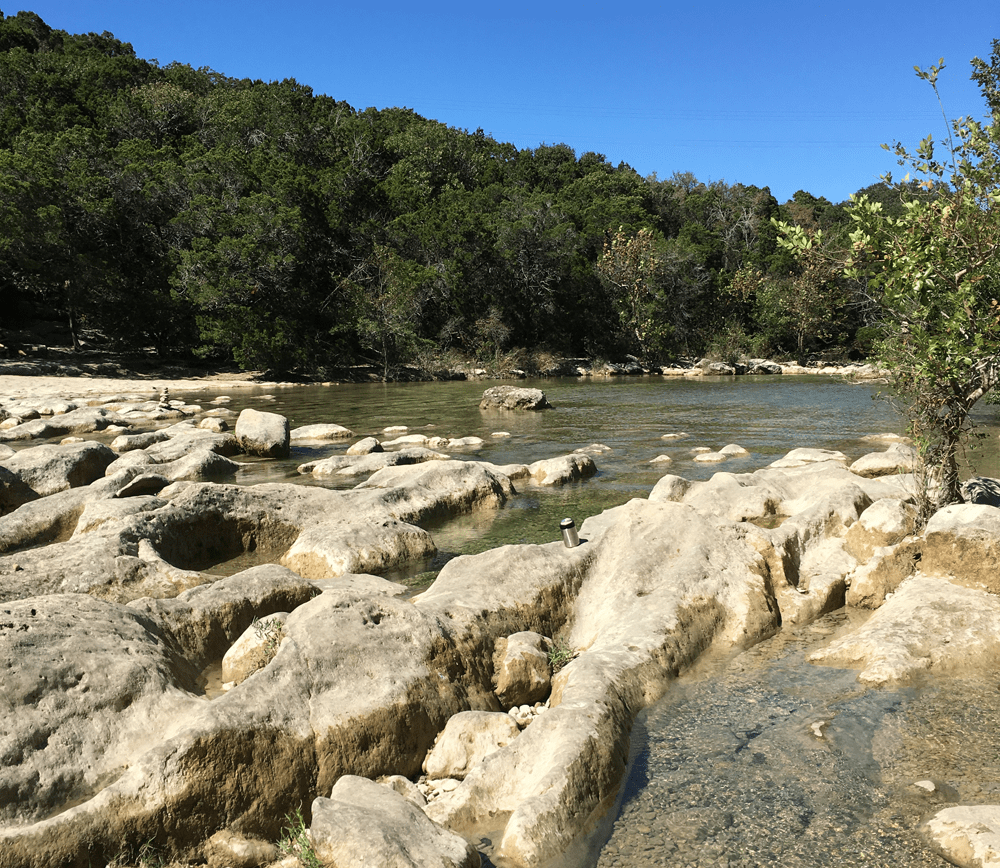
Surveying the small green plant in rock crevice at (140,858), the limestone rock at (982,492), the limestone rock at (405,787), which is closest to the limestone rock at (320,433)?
the limestone rock at (982,492)

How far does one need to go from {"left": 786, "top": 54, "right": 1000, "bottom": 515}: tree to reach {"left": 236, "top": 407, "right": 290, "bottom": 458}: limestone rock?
12.0 meters

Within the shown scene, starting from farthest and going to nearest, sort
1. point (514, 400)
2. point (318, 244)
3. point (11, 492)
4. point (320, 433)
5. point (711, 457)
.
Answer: point (318, 244) < point (514, 400) < point (320, 433) < point (711, 457) < point (11, 492)

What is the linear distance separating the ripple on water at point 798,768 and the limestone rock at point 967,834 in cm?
9

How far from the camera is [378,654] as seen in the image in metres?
5.14

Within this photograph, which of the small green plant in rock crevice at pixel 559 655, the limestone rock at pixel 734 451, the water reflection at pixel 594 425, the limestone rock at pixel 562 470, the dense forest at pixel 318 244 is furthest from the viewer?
the dense forest at pixel 318 244

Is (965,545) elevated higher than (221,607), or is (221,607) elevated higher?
(965,545)

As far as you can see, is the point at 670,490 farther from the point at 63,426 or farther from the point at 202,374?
the point at 202,374

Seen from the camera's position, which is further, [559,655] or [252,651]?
[559,655]

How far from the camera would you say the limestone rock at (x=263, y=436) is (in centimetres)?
1623

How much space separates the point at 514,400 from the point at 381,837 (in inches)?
943

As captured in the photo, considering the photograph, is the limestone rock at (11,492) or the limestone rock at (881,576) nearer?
the limestone rock at (881,576)

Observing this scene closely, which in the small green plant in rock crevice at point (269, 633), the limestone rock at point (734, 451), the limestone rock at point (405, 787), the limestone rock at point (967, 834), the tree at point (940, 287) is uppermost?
the tree at point (940, 287)

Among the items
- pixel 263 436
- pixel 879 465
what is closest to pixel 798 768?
pixel 879 465

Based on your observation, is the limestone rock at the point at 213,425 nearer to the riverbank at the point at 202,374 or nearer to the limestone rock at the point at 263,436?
the limestone rock at the point at 263,436
